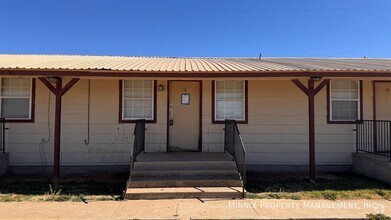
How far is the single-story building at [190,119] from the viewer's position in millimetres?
8992

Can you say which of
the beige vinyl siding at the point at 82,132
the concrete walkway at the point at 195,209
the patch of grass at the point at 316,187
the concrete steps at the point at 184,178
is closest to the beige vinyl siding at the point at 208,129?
the beige vinyl siding at the point at 82,132

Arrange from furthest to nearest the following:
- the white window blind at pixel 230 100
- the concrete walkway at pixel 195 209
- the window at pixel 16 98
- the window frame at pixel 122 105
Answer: the white window blind at pixel 230 100 → the window frame at pixel 122 105 → the window at pixel 16 98 → the concrete walkway at pixel 195 209

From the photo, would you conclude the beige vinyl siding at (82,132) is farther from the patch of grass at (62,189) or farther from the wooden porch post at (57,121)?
the wooden porch post at (57,121)

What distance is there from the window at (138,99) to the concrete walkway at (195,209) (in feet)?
10.7

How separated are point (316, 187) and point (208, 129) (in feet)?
10.6

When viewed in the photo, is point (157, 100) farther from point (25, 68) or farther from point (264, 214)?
point (264, 214)

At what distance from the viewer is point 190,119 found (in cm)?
940

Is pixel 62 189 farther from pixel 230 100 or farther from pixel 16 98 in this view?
pixel 230 100

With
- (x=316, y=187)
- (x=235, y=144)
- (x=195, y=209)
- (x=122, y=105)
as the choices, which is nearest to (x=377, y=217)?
(x=316, y=187)

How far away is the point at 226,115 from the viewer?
9.38 meters

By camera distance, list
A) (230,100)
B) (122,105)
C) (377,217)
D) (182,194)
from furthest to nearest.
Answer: (230,100) < (122,105) < (182,194) < (377,217)

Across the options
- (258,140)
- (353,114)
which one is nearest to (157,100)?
(258,140)

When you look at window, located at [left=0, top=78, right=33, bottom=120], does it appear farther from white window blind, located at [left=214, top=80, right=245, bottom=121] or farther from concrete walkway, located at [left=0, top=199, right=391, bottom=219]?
white window blind, located at [left=214, top=80, right=245, bottom=121]

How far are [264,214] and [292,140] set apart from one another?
4023mm
